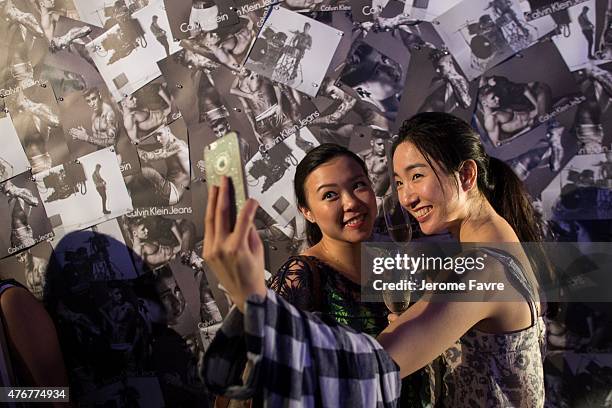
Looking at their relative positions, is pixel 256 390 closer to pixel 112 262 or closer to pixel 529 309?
pixel 529 309

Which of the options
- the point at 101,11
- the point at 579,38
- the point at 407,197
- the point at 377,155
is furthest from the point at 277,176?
the point at 579,38

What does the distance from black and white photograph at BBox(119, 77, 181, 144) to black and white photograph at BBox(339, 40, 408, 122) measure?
26.5 inches

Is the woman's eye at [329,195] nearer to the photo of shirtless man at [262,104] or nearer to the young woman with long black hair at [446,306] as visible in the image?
the young woman with long black hair at [446,306]

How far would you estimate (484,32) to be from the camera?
5.79ft

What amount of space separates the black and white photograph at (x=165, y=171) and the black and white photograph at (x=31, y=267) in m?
0.49

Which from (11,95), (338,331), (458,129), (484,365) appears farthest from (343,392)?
(11,95)

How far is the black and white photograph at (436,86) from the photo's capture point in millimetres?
1797

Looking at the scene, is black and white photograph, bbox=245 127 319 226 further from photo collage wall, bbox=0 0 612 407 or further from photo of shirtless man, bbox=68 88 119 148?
photo of shirtless man, bbox=68 88 119 148

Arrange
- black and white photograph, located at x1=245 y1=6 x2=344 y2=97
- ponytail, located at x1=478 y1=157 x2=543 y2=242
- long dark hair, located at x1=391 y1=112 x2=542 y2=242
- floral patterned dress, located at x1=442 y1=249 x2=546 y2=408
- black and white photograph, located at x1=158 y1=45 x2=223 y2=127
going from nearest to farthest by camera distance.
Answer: floral patterned dress, located at x1=442 y1=249 x2=546 y2=408, long dark hair, located at x1=391 y1=112 x2=542 y2=242, ponytail, located at x1=478 y1=157 x2=543 y2=242, black and white photograph, located at x1=245 y1=6 x2=344 y2=97, black and white photograph, located at x1=158 y1=45 x2=223 y2=127

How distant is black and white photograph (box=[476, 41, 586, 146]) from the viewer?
172cm

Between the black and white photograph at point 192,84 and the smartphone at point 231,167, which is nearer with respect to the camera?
the smartphone at point 231,167

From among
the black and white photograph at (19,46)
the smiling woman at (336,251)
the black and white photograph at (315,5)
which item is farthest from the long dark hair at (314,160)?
the black and white photograph at (19,46)

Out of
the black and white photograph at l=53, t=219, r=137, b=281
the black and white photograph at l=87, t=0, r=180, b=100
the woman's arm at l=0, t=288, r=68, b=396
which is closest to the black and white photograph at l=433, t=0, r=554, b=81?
the black and white photograph at l=87, t=0, r=180, b=100

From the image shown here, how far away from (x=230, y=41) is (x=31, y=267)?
1.24m
